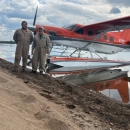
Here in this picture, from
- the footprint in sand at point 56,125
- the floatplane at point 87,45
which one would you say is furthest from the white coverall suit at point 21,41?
the floatplane at point 87,45

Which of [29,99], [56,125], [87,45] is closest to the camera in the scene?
[56,125]

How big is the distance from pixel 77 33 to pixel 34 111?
11.4m

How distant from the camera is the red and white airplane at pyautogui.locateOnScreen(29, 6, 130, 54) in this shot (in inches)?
520

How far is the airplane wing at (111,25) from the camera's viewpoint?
1315 cm

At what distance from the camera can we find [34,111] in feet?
9.71

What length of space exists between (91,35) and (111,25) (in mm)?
1469

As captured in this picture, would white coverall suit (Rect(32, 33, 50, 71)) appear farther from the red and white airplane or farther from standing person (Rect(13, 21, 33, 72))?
the red and white airplane

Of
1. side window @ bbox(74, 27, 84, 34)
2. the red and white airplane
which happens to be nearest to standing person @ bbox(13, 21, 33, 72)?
the red and white airplane

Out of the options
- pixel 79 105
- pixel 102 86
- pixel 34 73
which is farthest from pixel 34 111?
pixel 102 86

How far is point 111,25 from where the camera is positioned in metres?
14.1

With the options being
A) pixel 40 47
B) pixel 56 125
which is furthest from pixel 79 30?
pixel 56 125

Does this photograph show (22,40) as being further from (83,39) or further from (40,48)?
(83,39)

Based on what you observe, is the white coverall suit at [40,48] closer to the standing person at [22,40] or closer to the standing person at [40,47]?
the standing person at [40,47]

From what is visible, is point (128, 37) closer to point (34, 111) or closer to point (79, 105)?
point (79, 105)
